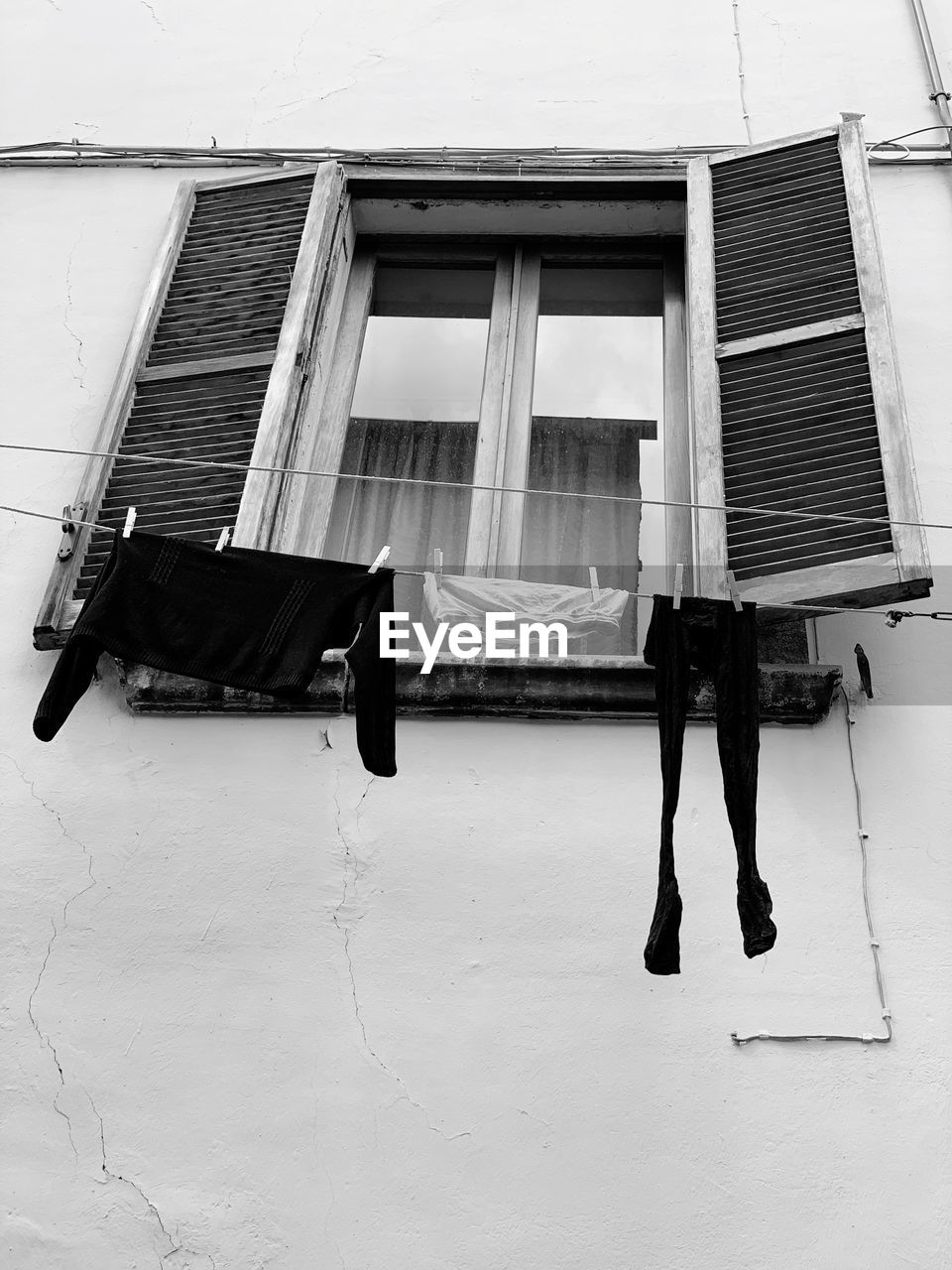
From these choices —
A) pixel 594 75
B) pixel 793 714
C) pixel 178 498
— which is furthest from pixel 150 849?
pixel 594 75

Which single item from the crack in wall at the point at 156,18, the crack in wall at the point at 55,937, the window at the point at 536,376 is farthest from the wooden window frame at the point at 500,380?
the crack in wall at the point at 156,18

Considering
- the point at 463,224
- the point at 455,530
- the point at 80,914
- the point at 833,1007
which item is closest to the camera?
the point at 833,1007

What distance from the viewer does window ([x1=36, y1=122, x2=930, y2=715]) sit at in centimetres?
371

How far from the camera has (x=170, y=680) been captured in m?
3.73

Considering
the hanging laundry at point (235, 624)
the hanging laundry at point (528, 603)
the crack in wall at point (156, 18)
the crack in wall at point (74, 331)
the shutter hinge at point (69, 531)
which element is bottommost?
the hanging laundry at point (235, 624)

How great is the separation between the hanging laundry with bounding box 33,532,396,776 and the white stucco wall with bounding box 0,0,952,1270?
0.55 metres

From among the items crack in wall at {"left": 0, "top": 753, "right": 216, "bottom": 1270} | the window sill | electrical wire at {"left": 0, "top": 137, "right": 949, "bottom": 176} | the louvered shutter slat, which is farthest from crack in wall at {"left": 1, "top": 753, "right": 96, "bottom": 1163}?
electrical wire at {"left": 0, "top": 137, "right": 949, "bottom": 176}

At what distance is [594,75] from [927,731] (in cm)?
303

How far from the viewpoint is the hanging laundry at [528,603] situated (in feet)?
12.6

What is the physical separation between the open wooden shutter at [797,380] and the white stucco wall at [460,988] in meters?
0.38

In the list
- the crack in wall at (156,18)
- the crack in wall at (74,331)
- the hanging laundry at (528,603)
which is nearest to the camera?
the hanging laundry at (528,603)

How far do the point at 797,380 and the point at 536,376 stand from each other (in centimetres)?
107

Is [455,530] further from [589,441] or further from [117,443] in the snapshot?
[117,443]

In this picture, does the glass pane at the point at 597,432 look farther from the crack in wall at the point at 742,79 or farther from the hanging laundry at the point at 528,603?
the crack in wall at the point at 742,79
